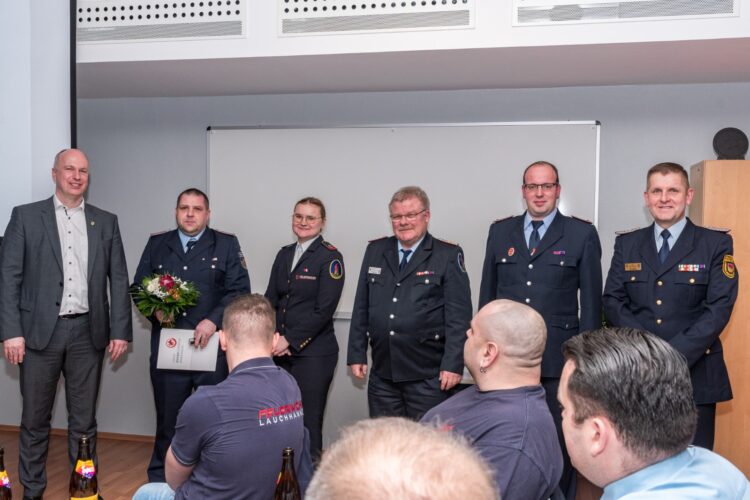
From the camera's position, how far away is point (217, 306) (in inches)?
152

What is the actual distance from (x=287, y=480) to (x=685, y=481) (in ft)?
3.37

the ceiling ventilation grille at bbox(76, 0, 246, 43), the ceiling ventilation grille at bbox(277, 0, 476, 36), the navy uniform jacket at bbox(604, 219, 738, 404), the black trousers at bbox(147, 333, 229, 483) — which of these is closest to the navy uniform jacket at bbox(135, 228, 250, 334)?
the black trousers at bbox(147, 333, 229, 483)

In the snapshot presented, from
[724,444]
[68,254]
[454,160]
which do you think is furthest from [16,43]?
[724,444]

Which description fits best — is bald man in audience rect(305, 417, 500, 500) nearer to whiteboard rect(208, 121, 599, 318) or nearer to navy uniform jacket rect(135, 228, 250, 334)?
navy uniform jacket rect(135, 228, 250, 334)

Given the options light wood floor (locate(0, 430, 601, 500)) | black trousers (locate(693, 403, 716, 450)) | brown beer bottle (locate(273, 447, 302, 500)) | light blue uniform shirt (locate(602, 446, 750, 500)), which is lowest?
light wood floor (locate(0, 430, 601, 500))

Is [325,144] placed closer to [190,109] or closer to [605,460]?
[190,109]

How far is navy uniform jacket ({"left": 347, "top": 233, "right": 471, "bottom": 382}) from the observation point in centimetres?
334

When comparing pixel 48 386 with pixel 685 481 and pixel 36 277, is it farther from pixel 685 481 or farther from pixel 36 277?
pixel 685 481

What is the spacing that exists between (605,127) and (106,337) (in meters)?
3.20

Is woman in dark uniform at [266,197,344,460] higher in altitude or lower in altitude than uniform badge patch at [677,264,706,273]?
lower

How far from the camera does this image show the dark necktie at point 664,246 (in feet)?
10.6

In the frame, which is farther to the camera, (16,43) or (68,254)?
(16,43)

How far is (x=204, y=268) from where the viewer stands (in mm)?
3859

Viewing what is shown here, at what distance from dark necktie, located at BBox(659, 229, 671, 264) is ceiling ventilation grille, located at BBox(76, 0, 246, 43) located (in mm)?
2407
